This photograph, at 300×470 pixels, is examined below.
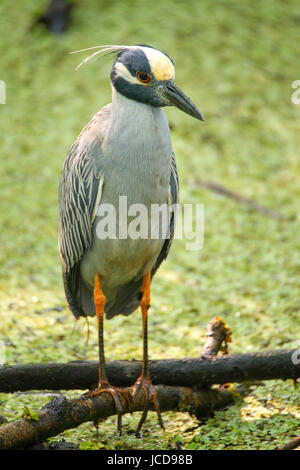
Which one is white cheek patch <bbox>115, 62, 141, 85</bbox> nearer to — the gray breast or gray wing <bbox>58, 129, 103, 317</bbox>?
the gray breast

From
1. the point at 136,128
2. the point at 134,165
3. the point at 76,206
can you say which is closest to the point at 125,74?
the point at 136,128

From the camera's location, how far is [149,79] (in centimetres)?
284

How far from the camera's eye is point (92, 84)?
23.3ft

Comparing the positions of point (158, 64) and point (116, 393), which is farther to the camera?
point (116, 393)

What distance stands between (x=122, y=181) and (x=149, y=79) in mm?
505

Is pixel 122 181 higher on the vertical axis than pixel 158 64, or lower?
lower

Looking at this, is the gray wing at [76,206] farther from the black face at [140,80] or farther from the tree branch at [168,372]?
the tree branch at [168,372]

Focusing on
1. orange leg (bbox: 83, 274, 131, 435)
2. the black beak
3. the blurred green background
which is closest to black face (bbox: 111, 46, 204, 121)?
the black beak

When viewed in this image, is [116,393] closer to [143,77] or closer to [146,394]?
[146,394]

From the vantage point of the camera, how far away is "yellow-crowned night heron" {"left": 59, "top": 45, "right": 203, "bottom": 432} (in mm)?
2857

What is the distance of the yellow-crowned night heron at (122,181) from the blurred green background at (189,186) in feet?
1.97

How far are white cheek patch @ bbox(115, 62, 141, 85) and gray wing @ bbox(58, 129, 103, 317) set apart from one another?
0.37 meters

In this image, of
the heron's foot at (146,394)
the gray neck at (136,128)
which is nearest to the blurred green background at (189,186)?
the heron's foot at (146,394)
